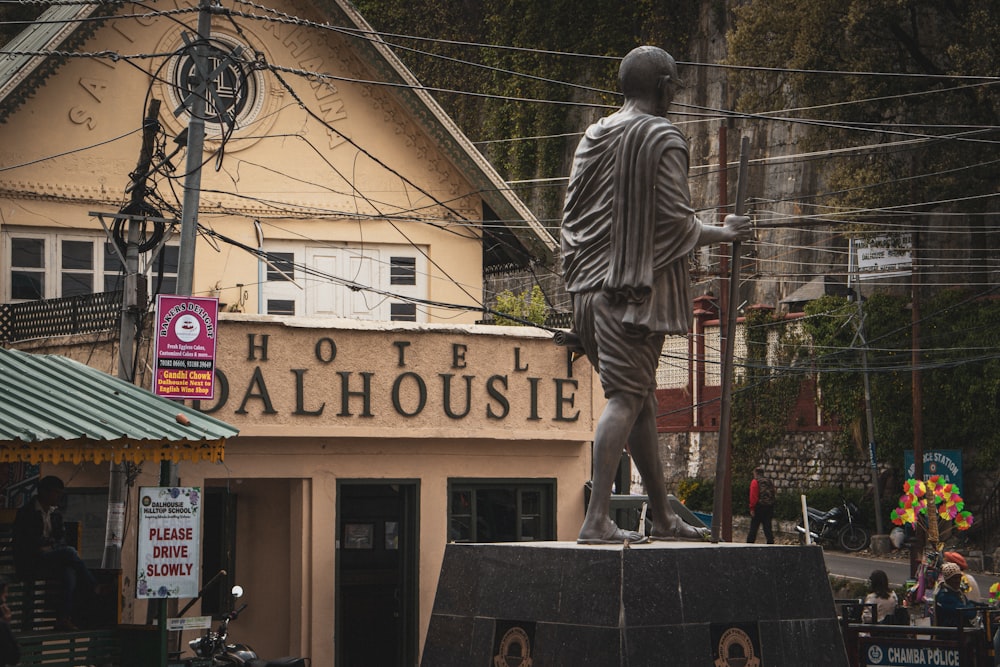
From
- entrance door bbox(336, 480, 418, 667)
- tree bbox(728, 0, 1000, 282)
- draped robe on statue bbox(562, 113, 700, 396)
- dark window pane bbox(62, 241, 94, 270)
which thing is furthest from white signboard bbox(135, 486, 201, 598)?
tree bbox(728, 0, 1000, 282)

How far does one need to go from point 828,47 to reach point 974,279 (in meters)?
7.86

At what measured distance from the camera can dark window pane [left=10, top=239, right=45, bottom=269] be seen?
21156mm

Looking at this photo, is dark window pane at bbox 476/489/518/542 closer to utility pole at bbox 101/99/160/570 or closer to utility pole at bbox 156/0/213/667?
utility pole at bbox 156/0/213/667

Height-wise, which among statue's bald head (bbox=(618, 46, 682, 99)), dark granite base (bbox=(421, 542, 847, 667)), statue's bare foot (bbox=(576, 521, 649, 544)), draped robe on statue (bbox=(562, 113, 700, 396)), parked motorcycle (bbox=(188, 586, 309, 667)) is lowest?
parked motorcycle (bbox=(188, 586, 309, 667))

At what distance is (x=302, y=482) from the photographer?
65.0 feet

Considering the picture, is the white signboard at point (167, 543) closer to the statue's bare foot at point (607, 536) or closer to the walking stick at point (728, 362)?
the statue's bare foot at point (607, 536)

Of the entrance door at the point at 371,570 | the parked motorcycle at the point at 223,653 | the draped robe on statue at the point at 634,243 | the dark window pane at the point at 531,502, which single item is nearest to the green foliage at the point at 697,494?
the dark window pane at the point at 531,502

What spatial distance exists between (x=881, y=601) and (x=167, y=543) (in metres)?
7.62

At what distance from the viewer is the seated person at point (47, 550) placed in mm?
13828

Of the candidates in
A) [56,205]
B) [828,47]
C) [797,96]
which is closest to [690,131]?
[797,96]

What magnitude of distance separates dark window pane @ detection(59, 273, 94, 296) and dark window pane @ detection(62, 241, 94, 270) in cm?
13

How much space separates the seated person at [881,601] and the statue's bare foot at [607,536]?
7447mm

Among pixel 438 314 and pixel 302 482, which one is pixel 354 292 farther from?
pixel 302 482

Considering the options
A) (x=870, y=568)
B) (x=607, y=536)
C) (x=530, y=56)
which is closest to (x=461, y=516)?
(x=607, y=536)
